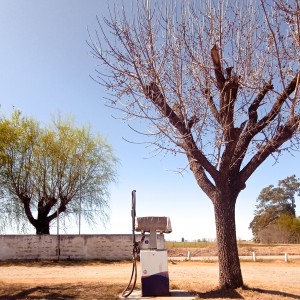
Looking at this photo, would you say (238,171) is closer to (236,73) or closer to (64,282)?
(236,73)

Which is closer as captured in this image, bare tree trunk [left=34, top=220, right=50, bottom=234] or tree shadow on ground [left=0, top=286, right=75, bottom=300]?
tree shadow on ground [left=0, top=286, right=75, bottom=300]

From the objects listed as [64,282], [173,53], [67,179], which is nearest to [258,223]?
[67,179]

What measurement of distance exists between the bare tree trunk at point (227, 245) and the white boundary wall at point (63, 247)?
18.4 meters

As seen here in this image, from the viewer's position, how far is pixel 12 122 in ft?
104

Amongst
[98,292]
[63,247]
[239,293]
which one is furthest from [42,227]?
[239,293]

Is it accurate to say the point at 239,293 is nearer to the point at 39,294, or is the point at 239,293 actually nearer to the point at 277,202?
the point at 39,294

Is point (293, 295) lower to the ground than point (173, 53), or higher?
lower

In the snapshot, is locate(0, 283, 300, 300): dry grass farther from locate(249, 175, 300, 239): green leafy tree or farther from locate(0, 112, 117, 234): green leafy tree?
locate(249, 175, 300, 239): green leafy tree

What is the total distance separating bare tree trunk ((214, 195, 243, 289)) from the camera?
10.4 metres

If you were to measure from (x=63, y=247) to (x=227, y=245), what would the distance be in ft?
65.6

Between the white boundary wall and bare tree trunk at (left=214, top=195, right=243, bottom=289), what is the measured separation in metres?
18.4

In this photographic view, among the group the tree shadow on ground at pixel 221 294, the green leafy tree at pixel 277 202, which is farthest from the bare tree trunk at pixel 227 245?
→ the green leafy tree at pixel 277 202

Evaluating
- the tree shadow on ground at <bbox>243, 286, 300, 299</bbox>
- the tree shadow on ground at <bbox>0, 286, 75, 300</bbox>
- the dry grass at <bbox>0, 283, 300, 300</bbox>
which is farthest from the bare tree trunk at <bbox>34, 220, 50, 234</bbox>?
the tree shadow on ground at <bbox>243, 286, 300, 299</bbox>

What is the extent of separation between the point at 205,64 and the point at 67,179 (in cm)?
2263
